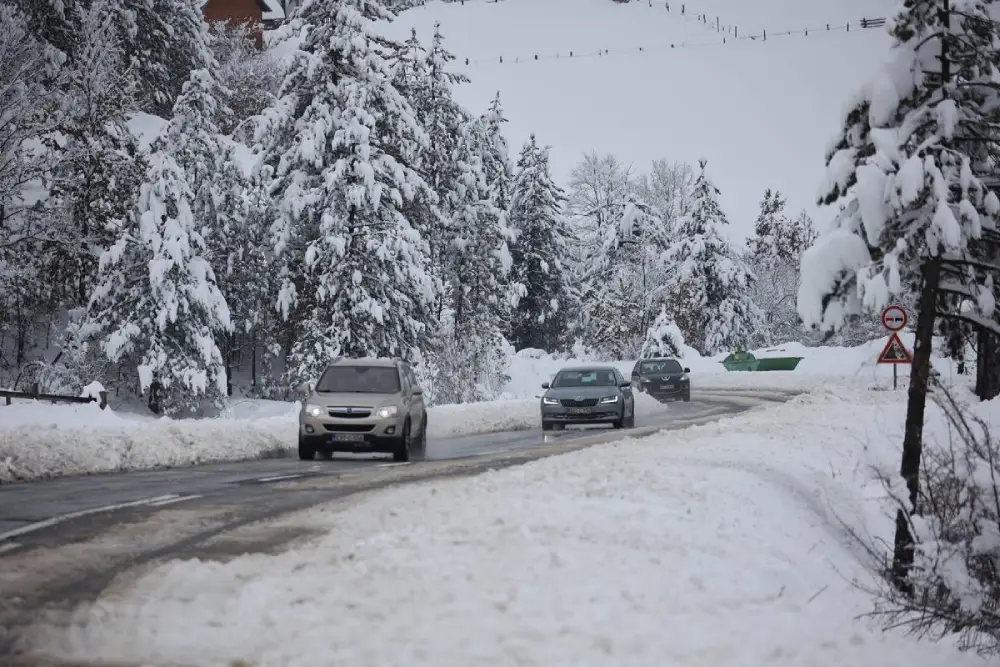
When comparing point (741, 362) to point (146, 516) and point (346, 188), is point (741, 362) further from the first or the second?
point (146, 516)

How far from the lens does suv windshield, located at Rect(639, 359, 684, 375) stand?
147ft

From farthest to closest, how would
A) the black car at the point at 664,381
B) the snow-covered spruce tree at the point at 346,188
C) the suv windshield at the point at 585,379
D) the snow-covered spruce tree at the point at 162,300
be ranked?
1. the black car at the point at 664,381
2. the snow-covered spruce tree at the point at 162,300
3. the snow-covered spruce tree at the point at 346,188
4. the suv windshield at the point at 585,379

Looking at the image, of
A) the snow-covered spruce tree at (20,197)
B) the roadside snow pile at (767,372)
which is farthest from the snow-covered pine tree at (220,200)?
the roadside snow pile at (767,372)

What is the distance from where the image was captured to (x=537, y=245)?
68.6 m

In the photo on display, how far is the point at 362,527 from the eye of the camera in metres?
9.25

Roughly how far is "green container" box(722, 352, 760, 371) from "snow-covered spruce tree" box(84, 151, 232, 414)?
39.9 meters

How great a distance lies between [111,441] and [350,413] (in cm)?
409

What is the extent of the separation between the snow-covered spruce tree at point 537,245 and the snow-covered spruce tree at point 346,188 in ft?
102

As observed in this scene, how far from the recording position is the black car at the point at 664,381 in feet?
146

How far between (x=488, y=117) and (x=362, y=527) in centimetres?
5246

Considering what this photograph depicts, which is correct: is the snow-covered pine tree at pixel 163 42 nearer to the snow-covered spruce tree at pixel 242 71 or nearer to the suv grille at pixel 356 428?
the snow-covered spruce tree at pixel 242 71

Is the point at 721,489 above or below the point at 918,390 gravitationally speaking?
below

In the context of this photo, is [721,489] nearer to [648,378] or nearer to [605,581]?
[605,581]

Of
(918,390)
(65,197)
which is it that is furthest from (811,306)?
(65,197)
